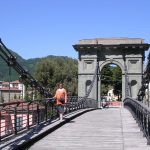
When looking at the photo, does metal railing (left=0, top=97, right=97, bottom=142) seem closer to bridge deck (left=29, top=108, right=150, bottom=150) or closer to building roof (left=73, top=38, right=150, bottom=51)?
bridge deck (left=29, top=108, right=150, bottom=150)

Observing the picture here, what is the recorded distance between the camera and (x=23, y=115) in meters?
13.9

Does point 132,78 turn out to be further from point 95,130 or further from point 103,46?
point 95,130

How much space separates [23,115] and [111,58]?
135 feet

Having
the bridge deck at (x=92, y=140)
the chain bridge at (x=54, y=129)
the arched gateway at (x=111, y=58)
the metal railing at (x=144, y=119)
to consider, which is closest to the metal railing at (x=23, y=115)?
the chain bridge at (x=54, y=129)

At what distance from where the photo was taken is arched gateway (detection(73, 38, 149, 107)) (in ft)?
A: 177

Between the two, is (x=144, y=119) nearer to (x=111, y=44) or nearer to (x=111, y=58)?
(x=111, y=44)

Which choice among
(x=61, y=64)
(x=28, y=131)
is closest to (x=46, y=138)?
(x=28, y=131)

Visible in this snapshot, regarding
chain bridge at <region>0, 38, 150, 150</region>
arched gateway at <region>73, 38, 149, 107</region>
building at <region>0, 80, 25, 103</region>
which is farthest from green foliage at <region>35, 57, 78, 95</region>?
chain bridge at <region>0, 38, 150, 150</region>

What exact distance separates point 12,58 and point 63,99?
4427mm

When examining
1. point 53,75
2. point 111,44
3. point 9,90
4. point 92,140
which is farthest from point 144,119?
point 53,75

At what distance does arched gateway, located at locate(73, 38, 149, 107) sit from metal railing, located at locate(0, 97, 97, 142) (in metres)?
34.6

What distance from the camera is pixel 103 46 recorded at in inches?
2132

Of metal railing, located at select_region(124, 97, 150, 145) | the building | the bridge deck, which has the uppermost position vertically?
Answer: the building

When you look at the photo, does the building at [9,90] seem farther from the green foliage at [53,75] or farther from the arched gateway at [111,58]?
the arched gateway at [111,58]
